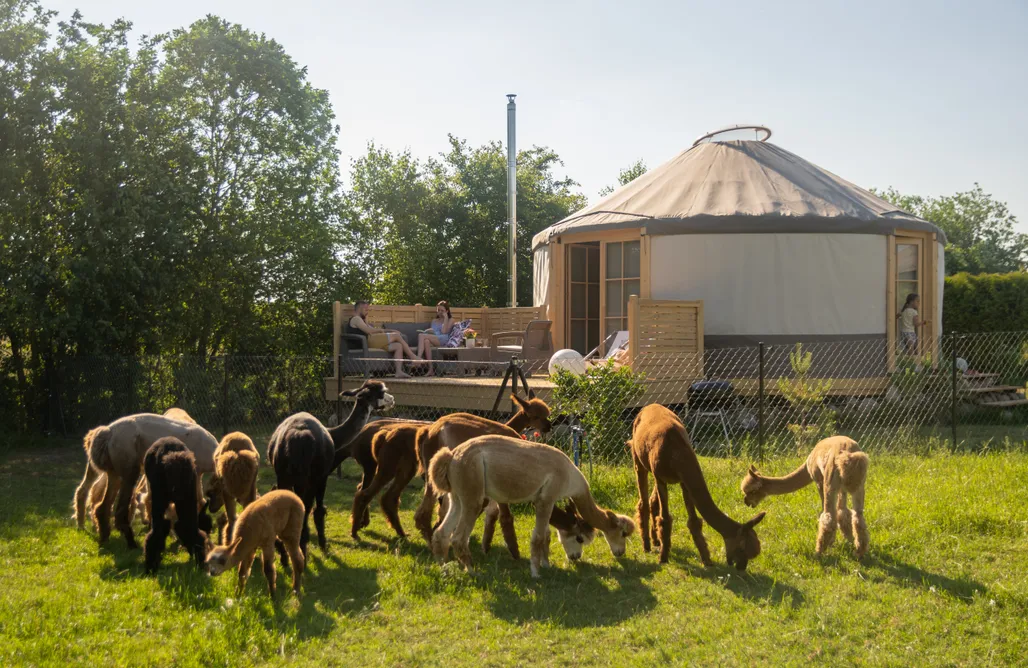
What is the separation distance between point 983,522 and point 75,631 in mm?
5351

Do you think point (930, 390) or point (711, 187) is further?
point (711, 187)

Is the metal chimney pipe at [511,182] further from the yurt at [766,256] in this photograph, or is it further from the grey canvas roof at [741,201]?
the yurt at [766,256]

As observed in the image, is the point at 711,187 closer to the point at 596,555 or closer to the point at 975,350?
the point at 975,350

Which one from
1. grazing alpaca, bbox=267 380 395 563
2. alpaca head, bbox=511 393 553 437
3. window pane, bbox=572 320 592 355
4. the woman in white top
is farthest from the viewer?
window pane, bbox=572 320 592 355

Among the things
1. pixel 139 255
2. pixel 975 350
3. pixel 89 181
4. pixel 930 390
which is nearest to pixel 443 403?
pixel 139 255

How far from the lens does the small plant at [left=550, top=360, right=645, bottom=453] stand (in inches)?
325

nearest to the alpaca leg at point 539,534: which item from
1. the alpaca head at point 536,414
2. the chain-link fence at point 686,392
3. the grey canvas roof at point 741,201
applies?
the alpaca head at point 536,414

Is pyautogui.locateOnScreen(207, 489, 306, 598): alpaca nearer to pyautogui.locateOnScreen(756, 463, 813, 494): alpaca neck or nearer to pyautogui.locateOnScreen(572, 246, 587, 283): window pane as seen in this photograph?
pyautogui.locateOnScreen(756, 463, 813, 494): alpaca neck

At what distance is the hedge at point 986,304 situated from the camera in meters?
16.9

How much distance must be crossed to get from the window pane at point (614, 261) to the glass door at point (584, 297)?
2.78ft

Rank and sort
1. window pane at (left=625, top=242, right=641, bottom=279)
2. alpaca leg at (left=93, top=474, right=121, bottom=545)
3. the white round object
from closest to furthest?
alpaca leg at (left=93, top=474, right=121, bottom=545), the white round object, window pane at (left=625, top=242, right=641, bottom=279)

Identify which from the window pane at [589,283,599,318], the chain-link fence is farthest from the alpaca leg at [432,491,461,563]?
the window pane at [589,283,599,318]

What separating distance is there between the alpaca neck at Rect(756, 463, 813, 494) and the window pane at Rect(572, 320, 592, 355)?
8.33 meters

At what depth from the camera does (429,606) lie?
4.69 metres
